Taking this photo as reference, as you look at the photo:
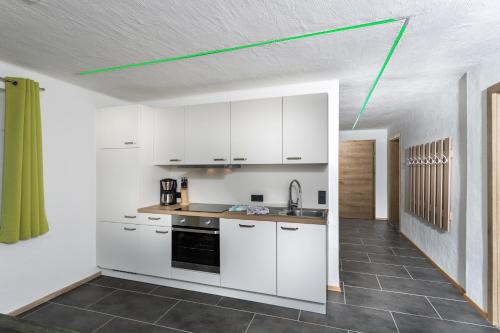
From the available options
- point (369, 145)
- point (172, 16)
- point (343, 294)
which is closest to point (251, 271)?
point (343, 294)

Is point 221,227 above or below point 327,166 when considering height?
below

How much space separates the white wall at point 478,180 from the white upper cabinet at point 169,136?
3.05m

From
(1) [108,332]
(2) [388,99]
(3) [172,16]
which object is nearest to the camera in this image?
(3) [172,16]

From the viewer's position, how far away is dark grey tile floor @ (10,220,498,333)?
7.32 ft

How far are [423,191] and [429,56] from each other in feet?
7.38

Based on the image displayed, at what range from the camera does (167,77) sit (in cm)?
281

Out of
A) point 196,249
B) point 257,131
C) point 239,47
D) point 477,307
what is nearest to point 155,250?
point 196,249

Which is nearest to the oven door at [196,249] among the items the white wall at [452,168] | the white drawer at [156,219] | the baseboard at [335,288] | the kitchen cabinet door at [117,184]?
the white drawer at [156,219]

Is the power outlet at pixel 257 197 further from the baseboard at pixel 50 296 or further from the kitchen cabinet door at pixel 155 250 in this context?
the baseboard at pixel 50 296

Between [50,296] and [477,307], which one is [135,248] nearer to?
[50,296]

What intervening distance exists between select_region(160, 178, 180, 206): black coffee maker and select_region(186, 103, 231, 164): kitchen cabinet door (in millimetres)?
449

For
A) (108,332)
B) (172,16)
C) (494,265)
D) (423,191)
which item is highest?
(172,16)

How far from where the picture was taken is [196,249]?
2859 millimetres

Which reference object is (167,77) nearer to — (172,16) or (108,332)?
(172,16)
